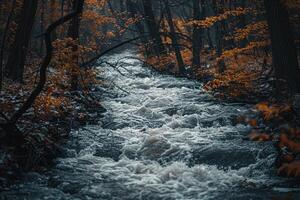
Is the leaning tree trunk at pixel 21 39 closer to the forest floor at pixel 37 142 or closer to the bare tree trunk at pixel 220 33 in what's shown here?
the forest floor at pixel 37 142

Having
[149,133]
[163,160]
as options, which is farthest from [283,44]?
[163,160]

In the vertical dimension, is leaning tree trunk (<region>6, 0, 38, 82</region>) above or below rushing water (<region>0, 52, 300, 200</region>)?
above

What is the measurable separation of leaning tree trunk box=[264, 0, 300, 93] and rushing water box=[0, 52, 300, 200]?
1.94 meters

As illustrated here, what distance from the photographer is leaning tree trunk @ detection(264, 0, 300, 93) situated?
12.2m

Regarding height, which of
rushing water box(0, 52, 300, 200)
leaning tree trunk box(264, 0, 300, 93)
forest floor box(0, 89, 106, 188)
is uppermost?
leaning tree trunk box(264, 0, 300, 93)

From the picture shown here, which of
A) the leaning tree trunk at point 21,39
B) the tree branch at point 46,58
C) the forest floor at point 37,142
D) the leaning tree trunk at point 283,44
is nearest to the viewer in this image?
the tree branch at point 46,58

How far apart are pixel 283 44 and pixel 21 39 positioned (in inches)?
376

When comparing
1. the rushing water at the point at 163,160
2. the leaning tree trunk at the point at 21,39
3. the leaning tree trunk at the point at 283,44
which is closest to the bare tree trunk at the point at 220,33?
the rushing water at the point at 163,160

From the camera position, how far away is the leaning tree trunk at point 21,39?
15.9m

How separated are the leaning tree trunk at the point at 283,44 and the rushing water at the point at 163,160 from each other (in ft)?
6.37

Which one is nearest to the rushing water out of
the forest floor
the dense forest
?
the dense forest

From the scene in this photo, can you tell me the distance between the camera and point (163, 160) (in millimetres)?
10172

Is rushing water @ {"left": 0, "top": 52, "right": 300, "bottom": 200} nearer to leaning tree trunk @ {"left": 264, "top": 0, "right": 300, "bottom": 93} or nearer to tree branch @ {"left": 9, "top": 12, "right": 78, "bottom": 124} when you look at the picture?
tree branch @ {"left": 9, "top": 12, "right": 78, "bottom": 124}

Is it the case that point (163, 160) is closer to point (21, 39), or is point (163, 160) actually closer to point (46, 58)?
point (46, 58)
